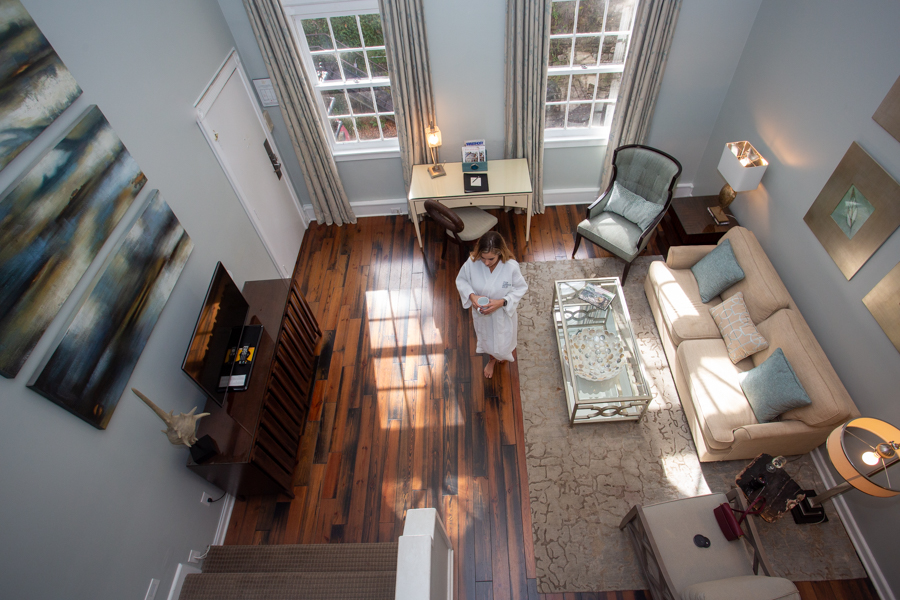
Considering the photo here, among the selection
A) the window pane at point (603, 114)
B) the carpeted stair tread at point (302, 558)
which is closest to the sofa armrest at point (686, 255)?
the window pane at point (603, 114)

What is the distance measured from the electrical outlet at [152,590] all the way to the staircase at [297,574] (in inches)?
8.2

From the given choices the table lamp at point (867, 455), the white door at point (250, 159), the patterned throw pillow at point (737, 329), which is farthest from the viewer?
the white door at point (250, 159)

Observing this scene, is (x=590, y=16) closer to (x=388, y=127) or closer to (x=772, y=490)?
(x=388, y=127)

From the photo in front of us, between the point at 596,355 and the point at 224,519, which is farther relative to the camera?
the point at 596,355

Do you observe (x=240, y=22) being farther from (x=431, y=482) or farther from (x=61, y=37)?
(x=431, y=482)

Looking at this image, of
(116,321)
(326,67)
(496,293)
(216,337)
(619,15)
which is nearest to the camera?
(116,321)

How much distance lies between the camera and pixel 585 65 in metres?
4.33

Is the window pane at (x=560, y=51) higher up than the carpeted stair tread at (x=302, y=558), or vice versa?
the window pane at (x=560, y=51)

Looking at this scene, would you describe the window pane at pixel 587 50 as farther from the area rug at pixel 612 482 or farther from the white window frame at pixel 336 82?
the area rug at pixel 612 482

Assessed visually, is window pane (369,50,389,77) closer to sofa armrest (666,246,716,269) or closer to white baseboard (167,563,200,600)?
sofa armrest (666,246,716,269)

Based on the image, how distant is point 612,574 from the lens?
9.54 feet

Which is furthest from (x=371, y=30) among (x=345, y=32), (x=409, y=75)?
(x=409, y=75)

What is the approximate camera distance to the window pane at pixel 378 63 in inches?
167

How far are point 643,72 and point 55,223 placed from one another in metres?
4.55
